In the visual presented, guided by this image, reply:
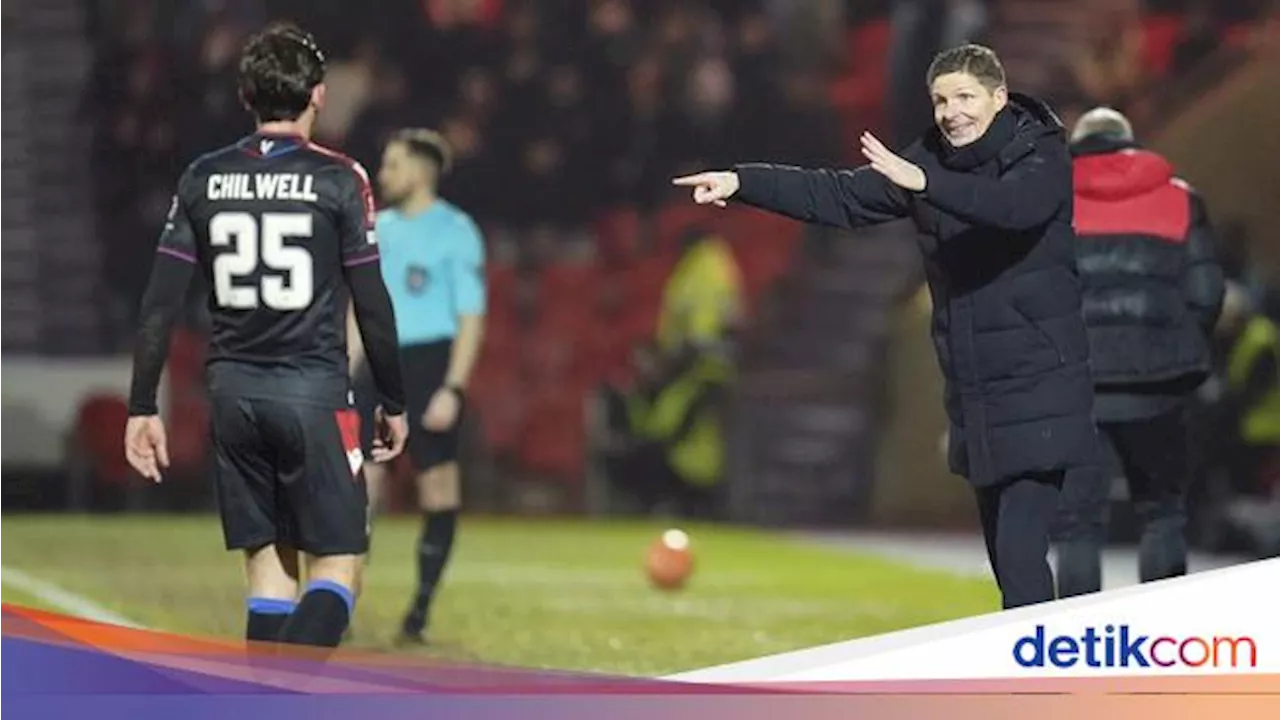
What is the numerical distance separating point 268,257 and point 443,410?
2.05 m

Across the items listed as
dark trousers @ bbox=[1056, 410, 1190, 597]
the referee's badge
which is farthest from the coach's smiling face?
the referee's badge

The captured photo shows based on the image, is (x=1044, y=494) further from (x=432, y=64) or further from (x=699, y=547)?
(x=432, y=64)

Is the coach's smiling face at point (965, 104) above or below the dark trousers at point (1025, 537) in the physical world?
above

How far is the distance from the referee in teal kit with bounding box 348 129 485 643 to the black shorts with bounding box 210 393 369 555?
1863mm

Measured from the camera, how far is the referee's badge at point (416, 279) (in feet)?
28.0

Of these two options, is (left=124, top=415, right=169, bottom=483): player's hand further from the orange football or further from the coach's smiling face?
the orange football

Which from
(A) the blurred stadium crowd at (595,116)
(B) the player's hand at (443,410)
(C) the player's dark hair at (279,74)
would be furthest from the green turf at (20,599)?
(A) the blurred stadium crowd at (595,116)

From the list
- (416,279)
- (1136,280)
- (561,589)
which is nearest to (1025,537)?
(1136,280)

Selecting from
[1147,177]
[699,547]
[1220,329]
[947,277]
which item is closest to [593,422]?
[699,547]

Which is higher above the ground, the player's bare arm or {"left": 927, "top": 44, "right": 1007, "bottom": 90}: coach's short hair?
{"left": 927, "top": 44, "right": 1007, "bottom": 90}: coach's short hair

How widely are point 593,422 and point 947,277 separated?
24.9ft

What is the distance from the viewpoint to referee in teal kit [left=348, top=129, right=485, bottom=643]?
8461 mm

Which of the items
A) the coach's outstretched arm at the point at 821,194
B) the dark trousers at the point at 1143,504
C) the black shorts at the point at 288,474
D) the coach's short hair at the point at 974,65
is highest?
the coach's short hair at the point at 974,65

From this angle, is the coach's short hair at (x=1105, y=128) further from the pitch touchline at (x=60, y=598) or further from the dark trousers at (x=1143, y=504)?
the pitch touchline at (x=60, y=598)
